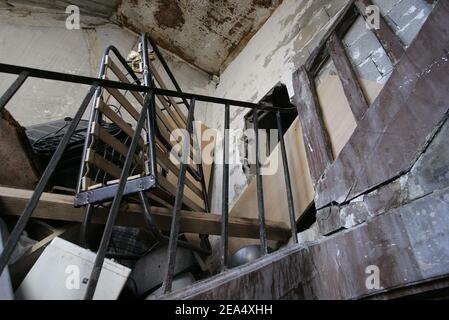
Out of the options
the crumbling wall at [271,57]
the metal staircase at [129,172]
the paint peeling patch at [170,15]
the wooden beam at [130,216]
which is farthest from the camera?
the paint peeling patch at [170,15]

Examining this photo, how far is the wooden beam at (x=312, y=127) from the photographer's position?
1660 millimetres

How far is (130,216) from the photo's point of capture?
5.74ft

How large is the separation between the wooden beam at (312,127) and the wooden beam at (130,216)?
1.73ft

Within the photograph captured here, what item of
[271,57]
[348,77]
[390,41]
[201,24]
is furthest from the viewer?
[201,24]

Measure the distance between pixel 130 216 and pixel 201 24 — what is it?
137 inches

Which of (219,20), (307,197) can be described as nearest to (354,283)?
(307,197)

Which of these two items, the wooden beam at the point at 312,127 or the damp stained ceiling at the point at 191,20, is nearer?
the wooden beam at the point at 312,127

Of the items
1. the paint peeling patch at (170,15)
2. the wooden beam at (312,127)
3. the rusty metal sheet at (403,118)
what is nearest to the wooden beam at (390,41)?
Answer: the rusty metal sheet at (403,118)

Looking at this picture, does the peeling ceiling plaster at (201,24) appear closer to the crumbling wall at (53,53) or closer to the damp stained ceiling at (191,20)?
the damp stained ceiling at (191,20)

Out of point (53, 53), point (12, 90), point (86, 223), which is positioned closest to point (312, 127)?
point (86, 223)

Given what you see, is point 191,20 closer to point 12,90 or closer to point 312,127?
point 312,127

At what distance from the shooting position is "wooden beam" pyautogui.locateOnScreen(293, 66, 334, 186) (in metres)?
1.66
